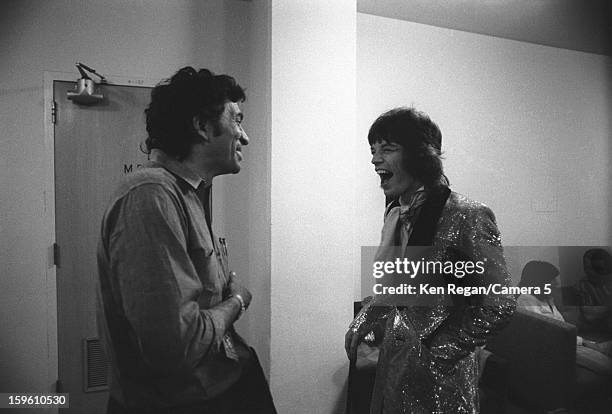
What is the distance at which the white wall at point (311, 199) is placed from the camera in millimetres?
1372

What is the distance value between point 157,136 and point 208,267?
0.26 meters

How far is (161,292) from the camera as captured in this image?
59 cm

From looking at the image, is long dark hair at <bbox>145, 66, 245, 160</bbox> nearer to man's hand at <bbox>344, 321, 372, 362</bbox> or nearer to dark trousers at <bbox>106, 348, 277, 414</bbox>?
dark trousers at <bbox>106, 348, 277, 414</bbox>

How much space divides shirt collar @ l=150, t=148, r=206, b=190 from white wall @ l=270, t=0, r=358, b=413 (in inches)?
24.6

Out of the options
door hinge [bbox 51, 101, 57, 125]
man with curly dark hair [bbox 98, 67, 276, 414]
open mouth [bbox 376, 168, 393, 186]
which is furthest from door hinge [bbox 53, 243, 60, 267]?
open mouth [bbox 376, 168, 393, 186]

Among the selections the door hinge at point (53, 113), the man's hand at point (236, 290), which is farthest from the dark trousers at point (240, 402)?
the door hinge at point (53, 113)

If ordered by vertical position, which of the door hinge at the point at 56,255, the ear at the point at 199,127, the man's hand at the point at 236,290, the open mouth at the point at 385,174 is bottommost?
the door hinge at the point at 56,255

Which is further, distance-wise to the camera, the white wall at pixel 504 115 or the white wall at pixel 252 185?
the white wall at pixel 504 115

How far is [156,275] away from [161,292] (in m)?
0.03

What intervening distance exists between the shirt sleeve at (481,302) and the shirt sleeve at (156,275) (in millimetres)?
555

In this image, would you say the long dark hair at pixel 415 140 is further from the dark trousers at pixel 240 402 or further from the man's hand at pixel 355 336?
the dark trousers at pixel 240 402

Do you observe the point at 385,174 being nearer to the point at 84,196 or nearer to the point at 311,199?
the point at 311,199

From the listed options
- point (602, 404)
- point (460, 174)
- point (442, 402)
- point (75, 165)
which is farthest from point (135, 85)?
point (602, 404)

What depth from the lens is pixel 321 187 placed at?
4.67 feet
